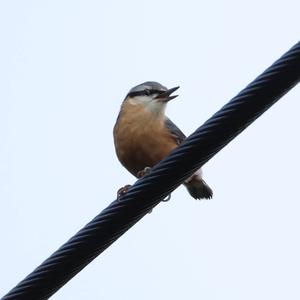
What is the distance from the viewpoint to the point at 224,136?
14.4 ft

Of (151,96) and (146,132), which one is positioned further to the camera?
(151,96)

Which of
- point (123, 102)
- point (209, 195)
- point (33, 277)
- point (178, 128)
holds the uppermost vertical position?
point (123, 102)

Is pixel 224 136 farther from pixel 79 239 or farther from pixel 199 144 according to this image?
pixel 79 239

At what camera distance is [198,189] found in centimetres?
977

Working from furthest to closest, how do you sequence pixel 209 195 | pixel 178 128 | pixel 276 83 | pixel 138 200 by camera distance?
pixel 209 195, pixel 178 128, pixel 138 200, pixel 276 83

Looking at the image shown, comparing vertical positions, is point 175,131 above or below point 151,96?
below

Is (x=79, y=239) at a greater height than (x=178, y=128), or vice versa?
(x=178, y=128)

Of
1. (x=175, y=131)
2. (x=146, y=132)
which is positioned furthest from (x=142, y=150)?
(x=175, y=131)

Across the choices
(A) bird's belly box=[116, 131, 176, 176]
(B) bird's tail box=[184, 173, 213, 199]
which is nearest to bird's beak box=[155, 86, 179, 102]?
(A) bird's belly box=[116, 131, 176, 176]

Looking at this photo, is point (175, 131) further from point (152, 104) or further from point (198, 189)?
point (198, 189)

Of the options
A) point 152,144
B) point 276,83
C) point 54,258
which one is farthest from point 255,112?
point 152,144

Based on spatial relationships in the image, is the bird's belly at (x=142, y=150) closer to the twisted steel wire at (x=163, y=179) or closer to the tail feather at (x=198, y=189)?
the tail feather at (x=198, y=189)

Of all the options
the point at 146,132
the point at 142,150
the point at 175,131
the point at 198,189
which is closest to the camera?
the point at 142,150

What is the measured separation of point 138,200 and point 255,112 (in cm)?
84
